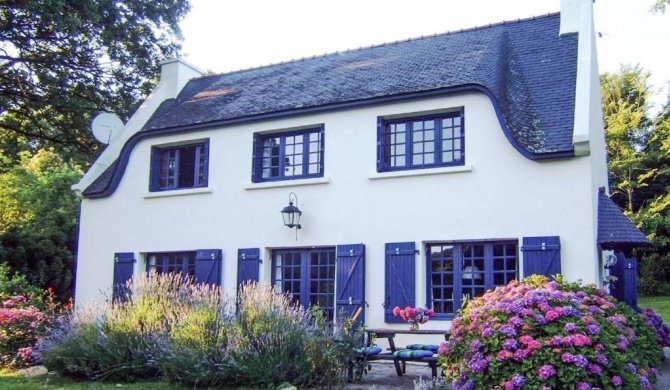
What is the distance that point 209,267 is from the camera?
13188 mm

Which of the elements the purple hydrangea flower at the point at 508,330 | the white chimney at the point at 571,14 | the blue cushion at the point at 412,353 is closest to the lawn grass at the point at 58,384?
the blue cushion at the point at 412,353

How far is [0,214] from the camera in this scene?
27.3m

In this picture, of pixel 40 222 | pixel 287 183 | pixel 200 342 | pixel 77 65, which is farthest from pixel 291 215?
pixel 40 222

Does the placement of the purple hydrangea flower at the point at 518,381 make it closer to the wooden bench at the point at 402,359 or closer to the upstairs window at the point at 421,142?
the wooden bench at the point at 402,359

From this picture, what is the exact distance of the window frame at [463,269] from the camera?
10.7 metres

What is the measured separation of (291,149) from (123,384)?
5.77 meters

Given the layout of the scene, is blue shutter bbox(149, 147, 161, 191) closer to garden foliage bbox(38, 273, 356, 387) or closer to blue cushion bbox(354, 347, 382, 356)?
garden foliage bbox(38, 273, 356, 387)

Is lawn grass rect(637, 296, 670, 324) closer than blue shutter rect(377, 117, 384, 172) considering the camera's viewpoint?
No

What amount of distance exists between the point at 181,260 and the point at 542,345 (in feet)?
29.8

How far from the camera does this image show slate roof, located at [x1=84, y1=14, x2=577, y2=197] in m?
11.1

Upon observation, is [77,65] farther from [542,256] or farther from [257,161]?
[542,256]

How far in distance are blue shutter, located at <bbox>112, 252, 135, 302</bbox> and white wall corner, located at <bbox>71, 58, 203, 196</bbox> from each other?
7.27ft

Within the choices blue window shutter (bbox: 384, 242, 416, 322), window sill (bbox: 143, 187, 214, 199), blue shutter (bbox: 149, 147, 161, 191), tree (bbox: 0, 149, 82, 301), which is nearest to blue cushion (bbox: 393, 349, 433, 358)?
blue window shutter (bbox: 384, 242, 416, 322)

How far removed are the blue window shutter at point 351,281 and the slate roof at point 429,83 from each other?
278 centimetres
